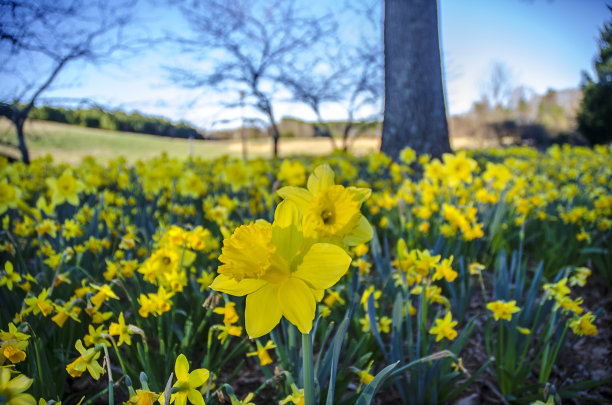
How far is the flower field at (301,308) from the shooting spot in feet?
2.18

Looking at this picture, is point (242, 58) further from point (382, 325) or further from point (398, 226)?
point (382, 325)

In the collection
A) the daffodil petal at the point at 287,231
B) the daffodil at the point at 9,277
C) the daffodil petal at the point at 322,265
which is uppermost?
the daffodil petal at the point at 287,231

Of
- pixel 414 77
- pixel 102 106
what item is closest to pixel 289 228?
pixel 414 77

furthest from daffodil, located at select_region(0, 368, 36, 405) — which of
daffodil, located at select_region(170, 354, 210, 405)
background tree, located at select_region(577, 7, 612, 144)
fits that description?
background tree, located at select_region(577, 7, 612, 144)

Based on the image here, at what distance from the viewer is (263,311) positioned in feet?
Answer: 2.17

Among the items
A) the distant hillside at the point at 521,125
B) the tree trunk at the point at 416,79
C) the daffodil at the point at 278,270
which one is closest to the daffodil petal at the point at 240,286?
the daffodil at the point at 278,270

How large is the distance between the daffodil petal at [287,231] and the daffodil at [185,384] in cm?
34

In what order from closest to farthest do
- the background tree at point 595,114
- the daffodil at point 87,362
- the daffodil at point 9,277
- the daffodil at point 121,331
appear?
the daffodil at point 87,362
the daffodil at point 121,331
the daffodil at point 9,277
the background tree at point 595,114

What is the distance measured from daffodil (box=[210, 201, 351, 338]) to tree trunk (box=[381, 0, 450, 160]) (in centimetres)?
478

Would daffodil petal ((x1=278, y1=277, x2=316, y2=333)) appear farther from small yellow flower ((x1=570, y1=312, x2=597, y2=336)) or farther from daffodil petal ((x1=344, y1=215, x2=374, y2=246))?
small yellow flower ((x1=570, y1=312, x2=597, y2=336))

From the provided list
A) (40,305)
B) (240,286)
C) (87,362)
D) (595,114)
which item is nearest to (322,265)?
(240,286)

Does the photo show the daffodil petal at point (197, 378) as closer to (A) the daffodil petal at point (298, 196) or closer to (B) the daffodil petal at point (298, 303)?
(B) the daffodil petal at point (298, 303)

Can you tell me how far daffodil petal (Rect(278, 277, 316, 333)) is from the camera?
0.63 m

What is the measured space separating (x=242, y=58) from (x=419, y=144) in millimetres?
5952
